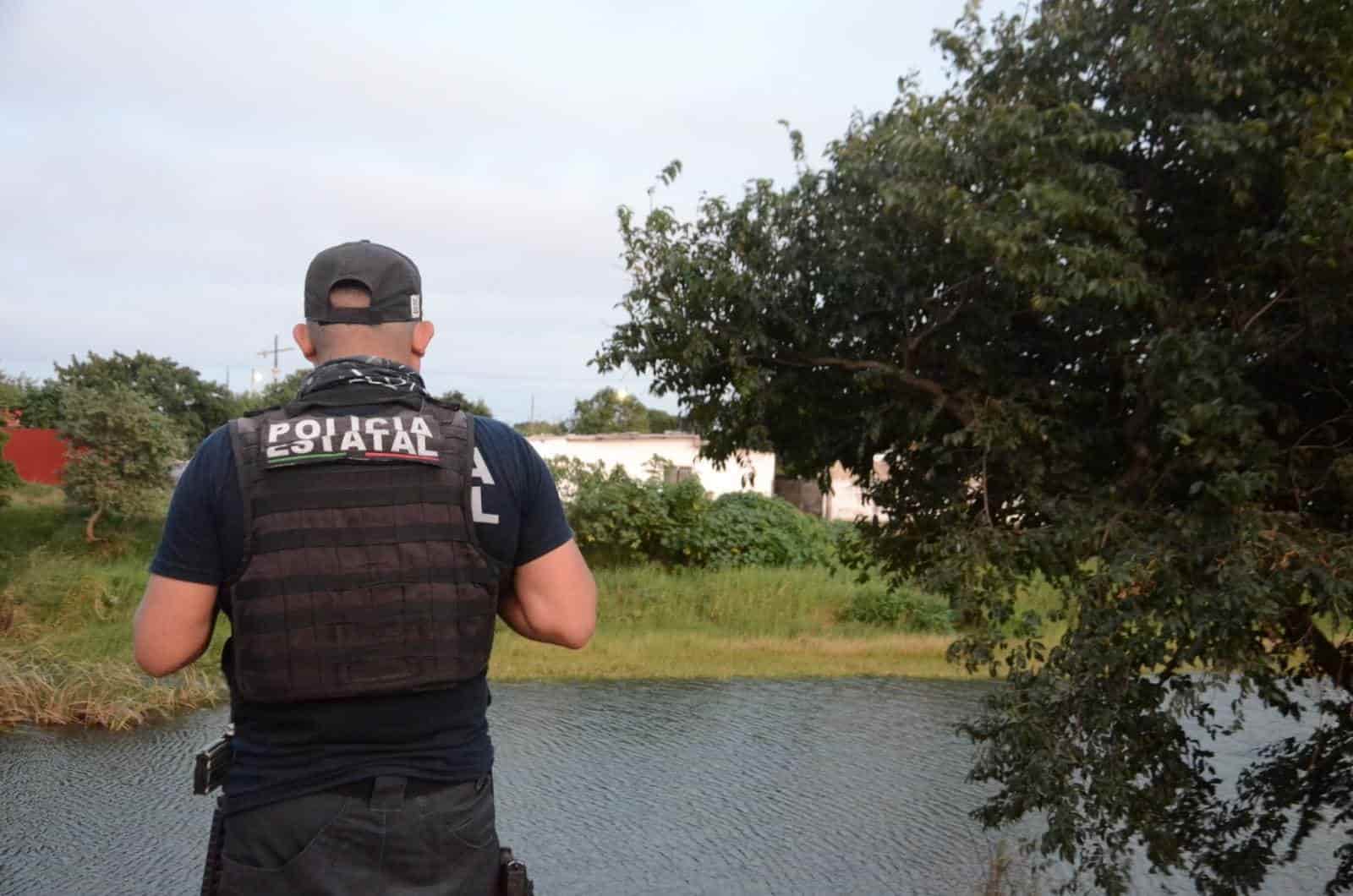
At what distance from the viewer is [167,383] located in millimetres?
41062

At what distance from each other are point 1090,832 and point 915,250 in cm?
256

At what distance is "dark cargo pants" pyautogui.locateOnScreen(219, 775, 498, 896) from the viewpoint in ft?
7.22

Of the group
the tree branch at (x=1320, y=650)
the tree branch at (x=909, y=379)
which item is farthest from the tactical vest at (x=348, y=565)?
the tree branch at (x=1320, y=650)

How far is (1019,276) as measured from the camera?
4789 mm

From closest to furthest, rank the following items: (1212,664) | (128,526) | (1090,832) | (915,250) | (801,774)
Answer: (1212,664)
(1090,832)
(915,250)
(801,774)
(128,526)

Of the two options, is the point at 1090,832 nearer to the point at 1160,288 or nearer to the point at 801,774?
the point at 1160,288

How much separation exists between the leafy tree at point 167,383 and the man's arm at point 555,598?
1577 inches

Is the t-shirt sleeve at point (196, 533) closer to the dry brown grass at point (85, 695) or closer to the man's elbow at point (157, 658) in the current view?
the man's elbow at point (157, 658)

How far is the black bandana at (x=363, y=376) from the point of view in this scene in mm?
2348

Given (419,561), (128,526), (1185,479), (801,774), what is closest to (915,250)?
(1185,479)

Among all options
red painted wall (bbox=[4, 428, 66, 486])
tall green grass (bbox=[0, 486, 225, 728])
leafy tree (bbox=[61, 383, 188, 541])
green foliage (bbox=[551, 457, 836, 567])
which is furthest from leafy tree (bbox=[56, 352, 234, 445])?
green foliage (bbox=[551, 457, 836, 567])

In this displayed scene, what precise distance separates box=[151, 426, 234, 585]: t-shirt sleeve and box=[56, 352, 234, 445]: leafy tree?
40.0m

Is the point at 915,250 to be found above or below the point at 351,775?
above

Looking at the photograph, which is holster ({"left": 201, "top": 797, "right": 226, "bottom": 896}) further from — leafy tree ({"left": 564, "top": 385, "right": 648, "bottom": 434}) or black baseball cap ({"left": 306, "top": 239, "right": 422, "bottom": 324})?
leafy tree ({"left": 564, "top": 385, "right": 648, "bottom": 434})
